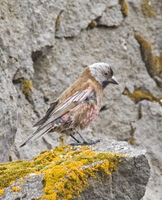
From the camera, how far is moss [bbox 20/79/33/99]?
998 cm

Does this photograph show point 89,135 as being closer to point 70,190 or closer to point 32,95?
point 32,95

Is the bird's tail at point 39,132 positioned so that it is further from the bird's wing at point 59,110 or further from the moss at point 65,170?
the moss at point 65,170

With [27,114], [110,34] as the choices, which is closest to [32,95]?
[27,114]

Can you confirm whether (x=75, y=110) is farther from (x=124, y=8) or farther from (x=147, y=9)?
(x=147, y=9)

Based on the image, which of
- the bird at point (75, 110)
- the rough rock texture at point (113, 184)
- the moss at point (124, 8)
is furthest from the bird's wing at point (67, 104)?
the moss at point (124, 8)

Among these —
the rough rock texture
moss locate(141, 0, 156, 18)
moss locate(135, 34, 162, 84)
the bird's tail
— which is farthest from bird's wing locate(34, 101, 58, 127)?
moss locate(141, 0, 156, 18)

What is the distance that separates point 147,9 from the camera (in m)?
12.4

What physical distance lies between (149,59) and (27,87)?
3.33m

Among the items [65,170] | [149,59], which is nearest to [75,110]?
[65,170]

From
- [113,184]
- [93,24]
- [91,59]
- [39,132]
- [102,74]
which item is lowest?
[113,184]

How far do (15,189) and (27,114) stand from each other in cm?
425

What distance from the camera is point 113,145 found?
7113 mm

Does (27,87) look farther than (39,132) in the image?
Yes

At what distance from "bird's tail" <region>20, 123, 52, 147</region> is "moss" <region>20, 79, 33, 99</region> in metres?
2.21
